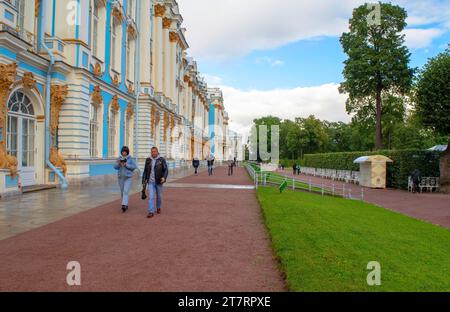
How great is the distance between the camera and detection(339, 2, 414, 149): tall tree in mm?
33906

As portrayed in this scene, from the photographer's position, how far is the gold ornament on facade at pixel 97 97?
61.6 ft

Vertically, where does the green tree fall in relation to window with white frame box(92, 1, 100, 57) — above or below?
below

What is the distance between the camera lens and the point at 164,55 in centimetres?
3503

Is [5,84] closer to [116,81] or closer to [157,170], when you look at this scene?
[157,170]

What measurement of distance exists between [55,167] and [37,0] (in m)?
6.79

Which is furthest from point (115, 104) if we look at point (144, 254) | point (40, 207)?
point (144, 254)

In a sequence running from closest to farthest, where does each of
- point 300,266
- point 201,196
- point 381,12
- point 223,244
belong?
point 300,266
point 223,244
point 201,196
point 381,12

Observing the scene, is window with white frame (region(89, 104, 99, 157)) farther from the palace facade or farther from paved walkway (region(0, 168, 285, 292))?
paved walkway (region(0, 168, 285, 292))

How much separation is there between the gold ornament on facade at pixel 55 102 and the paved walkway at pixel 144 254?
301 inches

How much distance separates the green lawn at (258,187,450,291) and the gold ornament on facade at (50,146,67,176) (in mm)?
10238

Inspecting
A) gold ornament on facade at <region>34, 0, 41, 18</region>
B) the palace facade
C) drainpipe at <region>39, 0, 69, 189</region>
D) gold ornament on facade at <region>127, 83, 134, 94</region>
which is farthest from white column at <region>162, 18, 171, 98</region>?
gold ornament on facade at <region>34, 0, 41, 18</region>

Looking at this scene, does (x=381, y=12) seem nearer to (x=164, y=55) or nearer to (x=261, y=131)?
(x=164, y=55)

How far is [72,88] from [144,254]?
12991 mm
